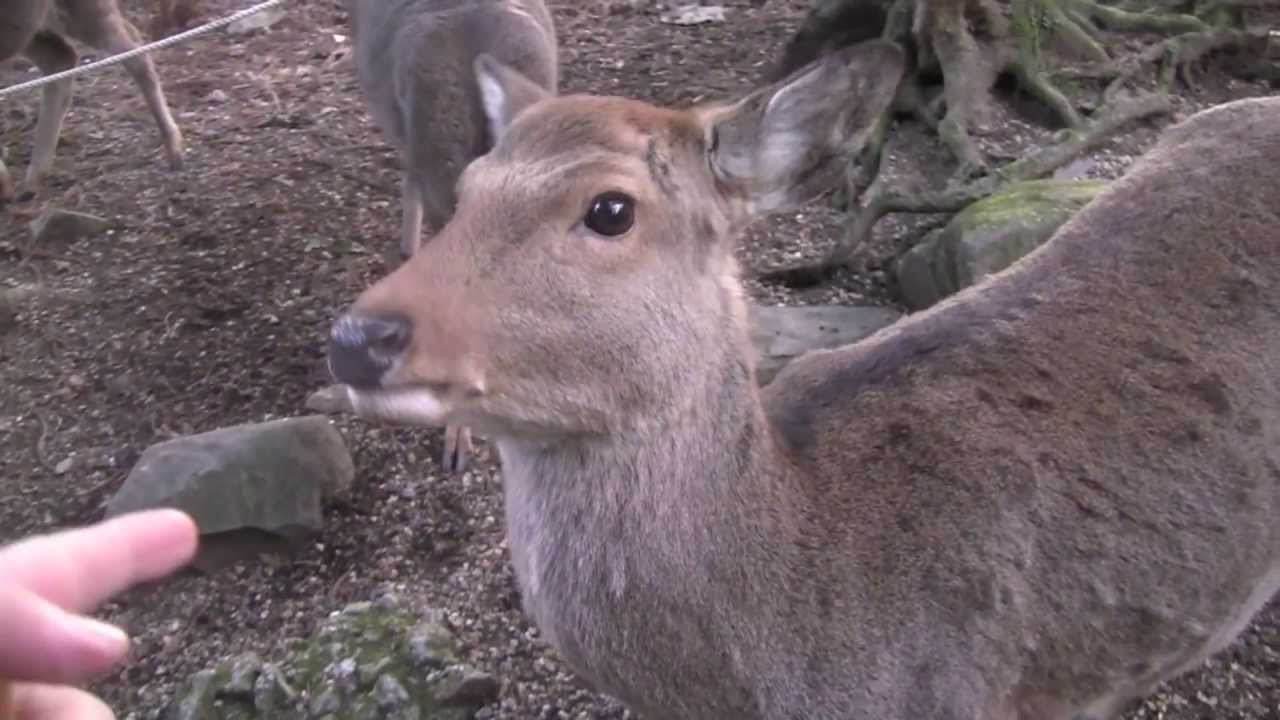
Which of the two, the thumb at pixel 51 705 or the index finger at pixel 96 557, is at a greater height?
the index finger at pixel 96 557

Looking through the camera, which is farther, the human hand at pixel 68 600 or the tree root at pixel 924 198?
the tree root at pixel 924 198

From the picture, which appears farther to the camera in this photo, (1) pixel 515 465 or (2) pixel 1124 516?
(2) pixel 1124 516

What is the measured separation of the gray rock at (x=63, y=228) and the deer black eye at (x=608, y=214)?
4.85 meters

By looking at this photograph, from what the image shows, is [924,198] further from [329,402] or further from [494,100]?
[494,100]

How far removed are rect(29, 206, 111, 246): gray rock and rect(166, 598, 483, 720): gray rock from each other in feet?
11.5

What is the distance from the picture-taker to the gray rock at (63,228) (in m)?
6.39

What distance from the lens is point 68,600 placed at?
1302mm

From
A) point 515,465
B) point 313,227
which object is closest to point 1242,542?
point 515,465

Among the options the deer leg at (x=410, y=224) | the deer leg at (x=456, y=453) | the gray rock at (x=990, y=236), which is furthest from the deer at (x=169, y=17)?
the gray rock at (x=990, y=236)

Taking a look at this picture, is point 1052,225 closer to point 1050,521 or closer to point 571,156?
point 1050,521

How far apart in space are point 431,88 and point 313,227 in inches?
69.3

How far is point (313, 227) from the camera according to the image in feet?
20.3

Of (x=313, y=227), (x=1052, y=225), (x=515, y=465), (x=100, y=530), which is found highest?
(x=100, y=530)

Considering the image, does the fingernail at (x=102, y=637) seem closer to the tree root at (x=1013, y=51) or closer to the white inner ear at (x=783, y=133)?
the white inner ear at (x=783, y=133)
